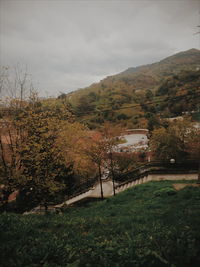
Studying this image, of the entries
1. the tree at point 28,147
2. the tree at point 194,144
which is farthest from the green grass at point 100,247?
the tree at point 194,144

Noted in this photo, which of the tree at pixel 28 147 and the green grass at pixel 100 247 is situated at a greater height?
the tree at pixel 28 147

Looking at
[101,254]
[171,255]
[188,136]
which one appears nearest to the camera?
[171,255]

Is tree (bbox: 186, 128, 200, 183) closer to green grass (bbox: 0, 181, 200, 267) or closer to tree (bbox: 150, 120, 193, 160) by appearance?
tree (bbox: 150, 120, 193, 160)

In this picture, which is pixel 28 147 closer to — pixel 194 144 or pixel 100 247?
pixel 100 247

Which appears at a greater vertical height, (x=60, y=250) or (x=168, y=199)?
(x=60, y=250)

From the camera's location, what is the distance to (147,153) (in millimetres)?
19297

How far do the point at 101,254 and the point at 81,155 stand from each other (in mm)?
8751

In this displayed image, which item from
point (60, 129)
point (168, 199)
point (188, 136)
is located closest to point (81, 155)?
point (60, 129)

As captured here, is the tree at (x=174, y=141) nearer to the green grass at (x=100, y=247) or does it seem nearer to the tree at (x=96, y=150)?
the tree at (x=96, y=150)

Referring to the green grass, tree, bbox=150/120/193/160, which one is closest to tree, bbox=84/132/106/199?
tree, bbox=150/120/193/160

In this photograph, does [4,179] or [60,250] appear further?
[4,179]

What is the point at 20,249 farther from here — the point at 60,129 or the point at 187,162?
the point at 187,162

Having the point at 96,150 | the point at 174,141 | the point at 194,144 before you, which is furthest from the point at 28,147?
the point at 194,144

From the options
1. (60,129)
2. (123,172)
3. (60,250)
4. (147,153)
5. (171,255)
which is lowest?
(123,172)
